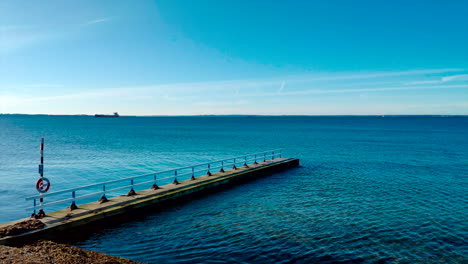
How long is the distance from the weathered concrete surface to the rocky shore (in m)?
1.21

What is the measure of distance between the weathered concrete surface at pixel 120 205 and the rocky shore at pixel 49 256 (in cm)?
121

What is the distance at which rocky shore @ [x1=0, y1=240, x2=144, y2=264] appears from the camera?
9.28 m

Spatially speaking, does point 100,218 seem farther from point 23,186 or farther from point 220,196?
point 23,186

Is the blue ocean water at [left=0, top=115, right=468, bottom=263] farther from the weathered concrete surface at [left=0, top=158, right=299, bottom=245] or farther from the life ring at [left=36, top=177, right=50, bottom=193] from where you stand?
the life ring at [left=36, top=177, right=50, bottom=193]

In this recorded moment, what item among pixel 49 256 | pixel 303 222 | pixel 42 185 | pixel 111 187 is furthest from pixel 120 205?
pixel 111 187

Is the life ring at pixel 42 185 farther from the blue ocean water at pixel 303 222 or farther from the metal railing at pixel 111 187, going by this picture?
the blue ocean water at pixel 303 222

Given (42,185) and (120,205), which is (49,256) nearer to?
(42,185)

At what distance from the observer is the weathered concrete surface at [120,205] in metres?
12.5

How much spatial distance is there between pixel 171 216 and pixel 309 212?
734 cm

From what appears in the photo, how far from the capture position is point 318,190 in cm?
2352

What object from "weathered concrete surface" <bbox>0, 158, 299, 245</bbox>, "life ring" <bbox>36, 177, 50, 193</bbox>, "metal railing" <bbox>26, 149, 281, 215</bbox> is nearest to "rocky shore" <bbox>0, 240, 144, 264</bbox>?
"weathered concrete surface" <bbox>0, 158, 299, 245</bbox>

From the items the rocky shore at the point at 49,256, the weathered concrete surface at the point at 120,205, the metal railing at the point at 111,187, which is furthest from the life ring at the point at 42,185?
the rocky shore at the point at 49,256

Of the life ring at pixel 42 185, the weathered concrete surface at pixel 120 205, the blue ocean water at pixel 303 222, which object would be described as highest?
the life ring at pixel 42 185

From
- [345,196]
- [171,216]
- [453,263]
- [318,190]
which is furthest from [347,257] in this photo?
[318,190]
